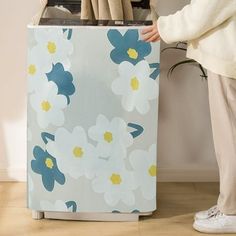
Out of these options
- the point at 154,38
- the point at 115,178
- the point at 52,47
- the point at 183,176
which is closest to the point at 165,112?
the point at 183,176

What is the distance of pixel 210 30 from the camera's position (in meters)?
1.97

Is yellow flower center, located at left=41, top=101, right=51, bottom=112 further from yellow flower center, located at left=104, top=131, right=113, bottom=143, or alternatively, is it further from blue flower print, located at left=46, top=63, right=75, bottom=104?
yellow flower center, located at left=104, top=131, right=113, bottom=143

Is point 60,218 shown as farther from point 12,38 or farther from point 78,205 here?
point 12,38

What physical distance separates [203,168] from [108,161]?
2.14ft

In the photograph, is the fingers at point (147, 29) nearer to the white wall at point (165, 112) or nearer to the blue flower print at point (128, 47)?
the blue flower print at point (128, 47)

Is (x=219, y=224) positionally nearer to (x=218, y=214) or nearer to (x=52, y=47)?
(x=218, y=214)

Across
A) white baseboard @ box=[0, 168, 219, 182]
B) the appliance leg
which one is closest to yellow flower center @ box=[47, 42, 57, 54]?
the appliance leg

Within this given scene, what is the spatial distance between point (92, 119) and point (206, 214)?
58cm

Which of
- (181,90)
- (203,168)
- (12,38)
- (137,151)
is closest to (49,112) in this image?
(137,151)

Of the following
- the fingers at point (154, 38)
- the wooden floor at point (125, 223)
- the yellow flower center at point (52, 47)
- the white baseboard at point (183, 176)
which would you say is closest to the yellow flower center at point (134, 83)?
the fingers at point (154, 38)

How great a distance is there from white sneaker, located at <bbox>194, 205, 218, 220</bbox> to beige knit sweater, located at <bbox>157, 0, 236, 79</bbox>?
0.55m

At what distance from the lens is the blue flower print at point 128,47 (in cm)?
201

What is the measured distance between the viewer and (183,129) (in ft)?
8.50

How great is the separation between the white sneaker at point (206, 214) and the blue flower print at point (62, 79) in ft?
2.24
